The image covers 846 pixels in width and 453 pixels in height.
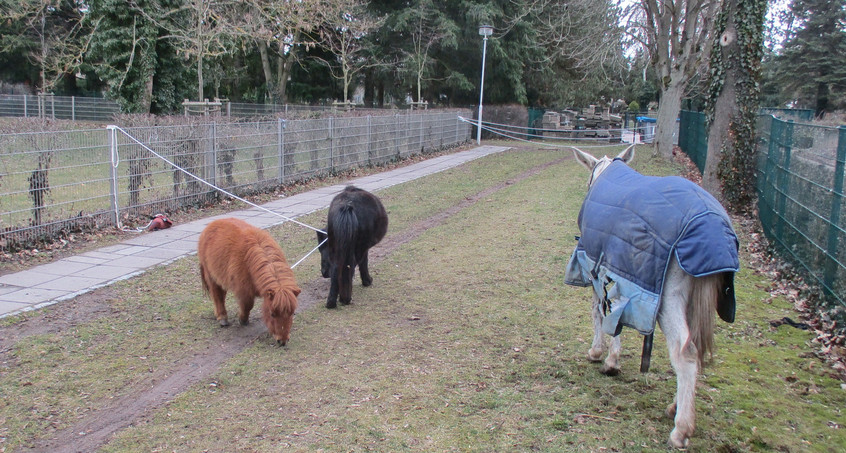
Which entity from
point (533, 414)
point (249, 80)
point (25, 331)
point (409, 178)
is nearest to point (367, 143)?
point (409, 178)

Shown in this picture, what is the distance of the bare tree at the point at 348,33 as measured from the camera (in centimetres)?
2661

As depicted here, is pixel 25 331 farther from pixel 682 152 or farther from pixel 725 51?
pixel 682 152

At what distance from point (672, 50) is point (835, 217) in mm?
17961

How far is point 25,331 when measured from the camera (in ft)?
18.0

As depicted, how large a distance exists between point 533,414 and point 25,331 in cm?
471

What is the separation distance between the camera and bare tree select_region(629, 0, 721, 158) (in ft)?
68.3

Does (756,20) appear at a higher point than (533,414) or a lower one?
higher

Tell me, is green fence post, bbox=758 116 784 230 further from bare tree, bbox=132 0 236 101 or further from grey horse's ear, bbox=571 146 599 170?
bare tree, bbox=132 0 236 101

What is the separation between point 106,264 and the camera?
7793 mm

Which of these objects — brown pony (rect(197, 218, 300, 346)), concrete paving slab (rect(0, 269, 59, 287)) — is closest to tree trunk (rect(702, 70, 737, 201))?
brown pony (rect(197, 218, 300, 346))

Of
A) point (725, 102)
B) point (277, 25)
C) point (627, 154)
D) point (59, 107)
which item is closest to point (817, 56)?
point (725, 102)

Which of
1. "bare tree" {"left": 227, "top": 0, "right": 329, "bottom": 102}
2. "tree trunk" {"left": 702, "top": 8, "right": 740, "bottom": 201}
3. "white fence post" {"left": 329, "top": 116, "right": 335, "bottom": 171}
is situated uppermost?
"bare tree" {"left": 227, "top": 0, "right": 329, "bottom": 102}

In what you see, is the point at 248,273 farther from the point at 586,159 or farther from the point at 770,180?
the point at 770,180

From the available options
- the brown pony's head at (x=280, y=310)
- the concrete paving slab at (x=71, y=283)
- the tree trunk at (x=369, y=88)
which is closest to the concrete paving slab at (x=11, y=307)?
the concrete paving slab at (x=71, y=283)
